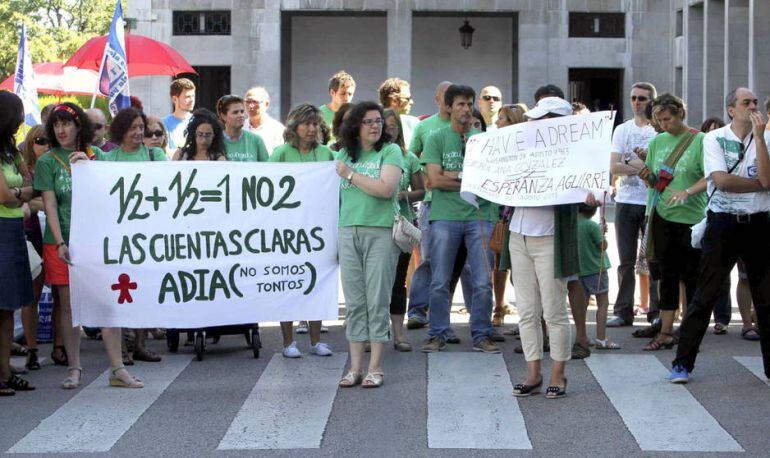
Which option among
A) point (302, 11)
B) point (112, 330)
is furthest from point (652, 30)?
point (112, 330)

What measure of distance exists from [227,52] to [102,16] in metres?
44.5

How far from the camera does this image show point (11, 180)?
30.3 ft

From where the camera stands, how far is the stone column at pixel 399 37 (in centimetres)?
3522

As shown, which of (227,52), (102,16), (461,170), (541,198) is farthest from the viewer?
(102,16)

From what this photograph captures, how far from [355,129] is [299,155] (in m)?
1.33

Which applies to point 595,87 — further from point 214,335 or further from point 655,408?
point 655,408

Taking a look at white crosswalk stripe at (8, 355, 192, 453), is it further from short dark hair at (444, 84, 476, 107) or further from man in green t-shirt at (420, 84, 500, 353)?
short dark hair at (444, 84, 476, 107)

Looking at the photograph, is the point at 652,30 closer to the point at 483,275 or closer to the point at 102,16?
the point at 483,275

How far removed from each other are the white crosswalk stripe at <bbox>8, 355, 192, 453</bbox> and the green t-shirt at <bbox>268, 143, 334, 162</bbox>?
1.82 metres

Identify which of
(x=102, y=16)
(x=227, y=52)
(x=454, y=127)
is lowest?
(x=454, y=127)

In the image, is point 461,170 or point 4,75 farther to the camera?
point 4,75

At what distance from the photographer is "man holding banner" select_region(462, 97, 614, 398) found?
29.2 feet

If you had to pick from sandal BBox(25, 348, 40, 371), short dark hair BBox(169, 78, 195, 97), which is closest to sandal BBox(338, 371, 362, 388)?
sandal BBox(25, 348, 40, 371)

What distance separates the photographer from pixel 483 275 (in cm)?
1088
